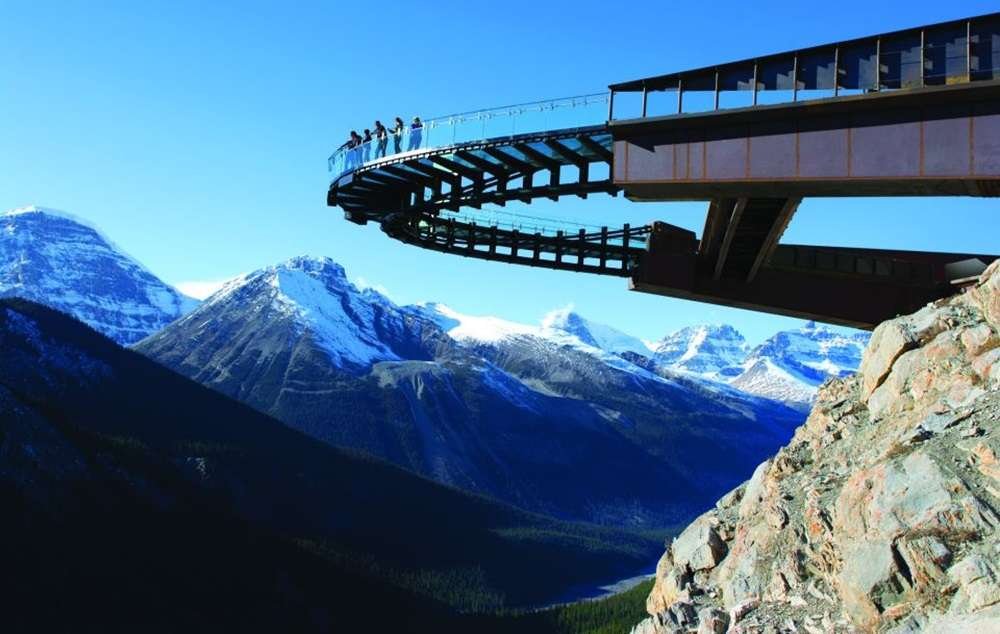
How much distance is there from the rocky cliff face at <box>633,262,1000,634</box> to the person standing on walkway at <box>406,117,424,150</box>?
64.9 ft

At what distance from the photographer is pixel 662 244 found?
4506cm

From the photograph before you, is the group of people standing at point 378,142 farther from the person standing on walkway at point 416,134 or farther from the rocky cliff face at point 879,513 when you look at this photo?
the rocky cliff face at point 879,513

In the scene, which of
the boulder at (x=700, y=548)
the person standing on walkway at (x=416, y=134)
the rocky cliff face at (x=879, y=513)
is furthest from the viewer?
the person standing on walkway at (x=416, y=134)

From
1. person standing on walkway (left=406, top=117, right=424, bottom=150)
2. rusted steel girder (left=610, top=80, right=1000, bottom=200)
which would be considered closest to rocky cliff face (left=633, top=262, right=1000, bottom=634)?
rusted steel girder (left=610, top=80, right=1000, bottom=200)

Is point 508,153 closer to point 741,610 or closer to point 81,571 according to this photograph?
point 741,610

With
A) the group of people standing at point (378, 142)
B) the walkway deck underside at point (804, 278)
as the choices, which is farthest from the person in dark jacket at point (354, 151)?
the walkway deck underside at point (804, 278)

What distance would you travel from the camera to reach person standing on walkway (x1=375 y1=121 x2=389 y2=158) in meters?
45.4

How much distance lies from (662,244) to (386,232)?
52.0ft

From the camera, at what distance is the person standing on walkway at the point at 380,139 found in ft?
149

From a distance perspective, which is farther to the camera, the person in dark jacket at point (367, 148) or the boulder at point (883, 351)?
the person in dark jacket at point (367, 148)

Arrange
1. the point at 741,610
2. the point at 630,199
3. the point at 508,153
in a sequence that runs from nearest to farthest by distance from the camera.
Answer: the point at 741,610, the point at 630,199, the point at 508,153

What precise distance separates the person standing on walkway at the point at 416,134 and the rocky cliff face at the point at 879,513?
19.8m

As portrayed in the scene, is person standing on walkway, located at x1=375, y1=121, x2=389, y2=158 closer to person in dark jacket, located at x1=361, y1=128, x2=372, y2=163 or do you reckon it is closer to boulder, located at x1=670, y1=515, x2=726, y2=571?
person in dark jacket, located at x1=361, y1=128, x2=372, y2=163

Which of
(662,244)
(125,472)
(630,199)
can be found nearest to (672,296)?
(662,244)
